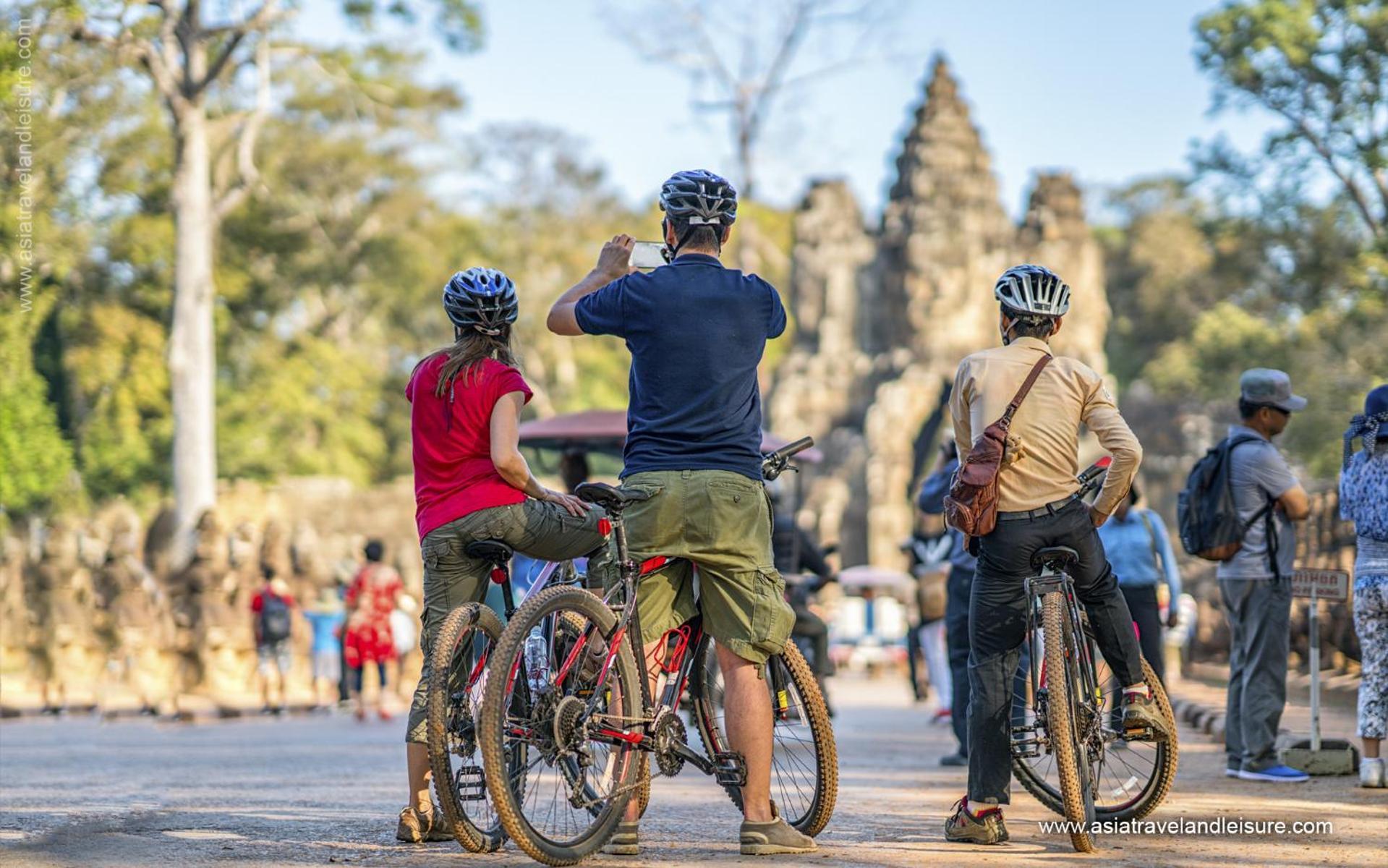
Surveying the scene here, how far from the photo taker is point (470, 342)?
682cm

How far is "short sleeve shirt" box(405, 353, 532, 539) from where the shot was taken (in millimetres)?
6746

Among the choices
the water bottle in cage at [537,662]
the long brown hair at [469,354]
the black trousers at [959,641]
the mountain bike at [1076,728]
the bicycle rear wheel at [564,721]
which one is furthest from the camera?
the black trousers at [959,641]

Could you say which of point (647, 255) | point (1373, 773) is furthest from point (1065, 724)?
point (1373, 773)

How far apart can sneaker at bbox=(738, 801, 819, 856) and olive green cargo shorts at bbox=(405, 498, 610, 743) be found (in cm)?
105

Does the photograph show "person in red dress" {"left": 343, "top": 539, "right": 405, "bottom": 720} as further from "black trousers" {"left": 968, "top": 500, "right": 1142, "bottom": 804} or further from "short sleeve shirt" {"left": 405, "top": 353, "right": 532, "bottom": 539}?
"black trousers" {"left": 968, "top": 500, "right": 1142, "bottom": 804}

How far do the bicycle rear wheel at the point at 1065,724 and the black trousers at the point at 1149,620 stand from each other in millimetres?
4633

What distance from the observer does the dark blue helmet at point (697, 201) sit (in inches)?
255

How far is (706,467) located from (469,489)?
92cm

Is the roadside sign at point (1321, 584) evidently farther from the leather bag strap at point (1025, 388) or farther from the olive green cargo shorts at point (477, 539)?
the olive green cargo shorts at point (477, 539)

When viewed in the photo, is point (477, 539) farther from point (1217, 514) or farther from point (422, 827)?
point (1217, 514)

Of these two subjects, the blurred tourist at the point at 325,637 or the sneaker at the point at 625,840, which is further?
the blurred tourist at the point at 325,637

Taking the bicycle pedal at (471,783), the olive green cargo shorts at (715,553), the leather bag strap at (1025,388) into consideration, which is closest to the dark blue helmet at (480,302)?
the olive green cargo shorts at (715,553)

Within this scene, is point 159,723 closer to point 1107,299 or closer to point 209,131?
point 209,131

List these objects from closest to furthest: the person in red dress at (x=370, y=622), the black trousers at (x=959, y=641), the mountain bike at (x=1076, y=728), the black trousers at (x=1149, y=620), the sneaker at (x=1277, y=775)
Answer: the mountain bike at (x=1076, y=728) < the sneaker at (x=1277, y=775) < the black trousers at (x=959, y=641) < the black trousers at (x=1149, y=620) < the person in red dress at (x=370, y=622)
